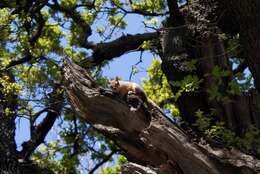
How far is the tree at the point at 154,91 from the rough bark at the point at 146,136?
0.04ft

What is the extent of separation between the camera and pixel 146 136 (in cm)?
631

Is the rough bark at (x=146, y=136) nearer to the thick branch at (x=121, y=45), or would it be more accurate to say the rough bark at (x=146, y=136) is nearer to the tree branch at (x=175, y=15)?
the tree branch at (x=175, y=15)

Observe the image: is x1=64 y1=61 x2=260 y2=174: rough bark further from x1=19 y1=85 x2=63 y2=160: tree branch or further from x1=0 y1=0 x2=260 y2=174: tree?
x1=19 y1=85 x2=63 y2=160: tree branch

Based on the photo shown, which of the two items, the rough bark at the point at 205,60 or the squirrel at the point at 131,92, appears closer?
the squirrel at the point at 131,92

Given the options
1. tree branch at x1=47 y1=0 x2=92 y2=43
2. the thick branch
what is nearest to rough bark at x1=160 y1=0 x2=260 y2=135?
the thick branch

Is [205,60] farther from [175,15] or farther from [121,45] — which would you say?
[121,45]

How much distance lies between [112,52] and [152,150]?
4.91 m

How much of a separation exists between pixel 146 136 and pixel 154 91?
582cm

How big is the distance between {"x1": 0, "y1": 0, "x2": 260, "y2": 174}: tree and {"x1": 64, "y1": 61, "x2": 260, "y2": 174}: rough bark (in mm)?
12

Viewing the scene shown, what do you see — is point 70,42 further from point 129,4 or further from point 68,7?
point 129,4

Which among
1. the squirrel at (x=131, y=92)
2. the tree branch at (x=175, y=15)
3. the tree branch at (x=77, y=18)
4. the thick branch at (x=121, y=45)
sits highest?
the tree branch at (x=77, y=18)

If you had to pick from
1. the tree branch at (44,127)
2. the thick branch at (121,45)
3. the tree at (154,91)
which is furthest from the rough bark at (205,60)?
the tree branch at (44,127)

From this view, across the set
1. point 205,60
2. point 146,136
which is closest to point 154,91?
point 205,60

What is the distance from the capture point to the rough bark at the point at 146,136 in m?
6.08
